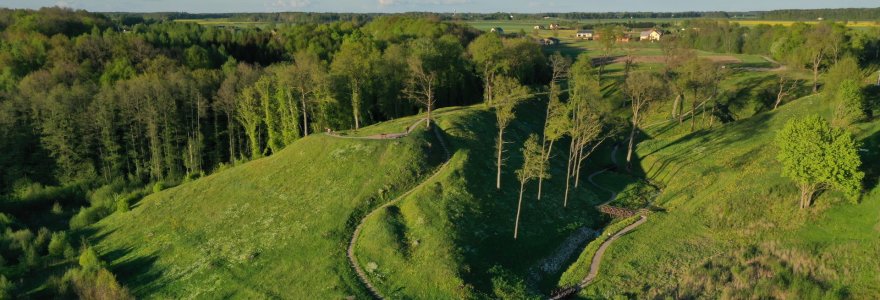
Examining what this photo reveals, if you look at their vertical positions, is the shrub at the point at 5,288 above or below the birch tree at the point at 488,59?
below

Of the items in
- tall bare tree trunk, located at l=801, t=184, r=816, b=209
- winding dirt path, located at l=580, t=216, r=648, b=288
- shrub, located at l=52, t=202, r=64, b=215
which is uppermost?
tall bare tree trunk, located at l=801, t=184, r=816, b=209

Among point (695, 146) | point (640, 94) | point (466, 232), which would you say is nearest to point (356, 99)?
point (466, 232)

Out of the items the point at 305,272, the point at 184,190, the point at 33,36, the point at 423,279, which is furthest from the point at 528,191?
the point at 33,36

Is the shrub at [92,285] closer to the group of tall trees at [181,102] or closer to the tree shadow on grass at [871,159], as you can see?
the group of tall trees at [181,102]

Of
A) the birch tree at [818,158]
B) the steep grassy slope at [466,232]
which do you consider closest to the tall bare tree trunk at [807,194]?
the birch tree at [818,158]

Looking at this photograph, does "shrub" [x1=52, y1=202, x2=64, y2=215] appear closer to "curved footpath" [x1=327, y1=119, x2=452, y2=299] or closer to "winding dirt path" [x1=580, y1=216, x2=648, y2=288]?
Result: "curved footpath" [x1=327, y1=119, x2=452, y2=299]

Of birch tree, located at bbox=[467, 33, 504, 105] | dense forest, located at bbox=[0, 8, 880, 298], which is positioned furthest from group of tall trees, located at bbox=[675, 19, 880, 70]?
birch tree, located at bbox=[467, 33, 504, 105]
